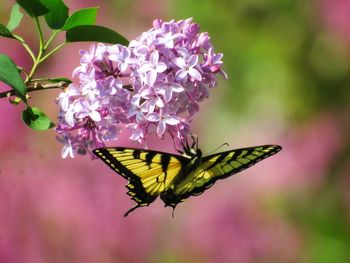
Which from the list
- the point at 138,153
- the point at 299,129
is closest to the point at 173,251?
the point at 299,129

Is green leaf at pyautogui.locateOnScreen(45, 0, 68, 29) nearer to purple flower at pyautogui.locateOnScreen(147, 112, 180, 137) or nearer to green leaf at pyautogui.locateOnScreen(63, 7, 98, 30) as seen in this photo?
green leaf at pyautogui.locateOnScreen(63, 7, 98, 30)

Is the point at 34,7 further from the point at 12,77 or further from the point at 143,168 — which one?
the point at 143,168

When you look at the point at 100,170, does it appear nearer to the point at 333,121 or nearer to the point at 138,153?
the point at 333,121

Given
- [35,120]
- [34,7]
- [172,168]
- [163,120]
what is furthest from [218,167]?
[34,7]

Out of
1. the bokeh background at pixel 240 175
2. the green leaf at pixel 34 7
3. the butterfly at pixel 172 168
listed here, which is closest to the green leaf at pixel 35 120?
the butterfly at pixel 172 168

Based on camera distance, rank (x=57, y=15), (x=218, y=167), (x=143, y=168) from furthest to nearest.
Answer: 1. (x=218, y=167)
2. (x=143, y=168)
3. (x=57, y=15)

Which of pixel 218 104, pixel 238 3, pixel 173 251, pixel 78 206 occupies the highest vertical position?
pixel 238 3

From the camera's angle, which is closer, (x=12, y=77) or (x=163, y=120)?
(x=12, y=77)
